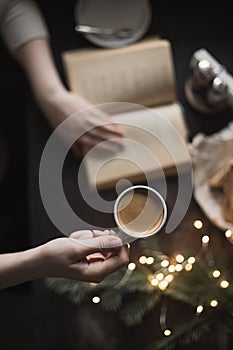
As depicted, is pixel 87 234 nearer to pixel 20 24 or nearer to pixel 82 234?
pixel 82 234

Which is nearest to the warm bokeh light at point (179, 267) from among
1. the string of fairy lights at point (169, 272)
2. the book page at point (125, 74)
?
the string of fairy lights at point (169, 272)

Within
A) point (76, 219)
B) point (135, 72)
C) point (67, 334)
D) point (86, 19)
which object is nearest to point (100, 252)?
point (76, 219)

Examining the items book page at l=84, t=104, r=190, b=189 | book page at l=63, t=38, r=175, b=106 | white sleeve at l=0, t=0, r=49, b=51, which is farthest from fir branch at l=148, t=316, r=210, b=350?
white sleeve at l=0, t=0, r=49, b=51

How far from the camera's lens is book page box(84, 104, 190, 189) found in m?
0.98

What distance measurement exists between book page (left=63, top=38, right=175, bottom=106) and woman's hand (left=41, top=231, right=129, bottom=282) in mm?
322

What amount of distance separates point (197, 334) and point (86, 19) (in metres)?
0.61

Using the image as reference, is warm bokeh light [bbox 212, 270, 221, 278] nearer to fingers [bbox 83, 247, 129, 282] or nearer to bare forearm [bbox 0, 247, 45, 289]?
fingers [bbox 83, 247, 129, 282]

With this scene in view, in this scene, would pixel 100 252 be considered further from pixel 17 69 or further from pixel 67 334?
pixel 17 69

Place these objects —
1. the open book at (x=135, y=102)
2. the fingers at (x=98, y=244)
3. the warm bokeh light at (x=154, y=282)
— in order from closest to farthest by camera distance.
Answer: the fingers at (x=98, y=244) → the warm bokeh light at (x=154, y=282) → the open book at (x=135, y=102)

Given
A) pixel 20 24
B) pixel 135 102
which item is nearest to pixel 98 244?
pixel 135 102

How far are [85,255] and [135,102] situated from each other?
357mm

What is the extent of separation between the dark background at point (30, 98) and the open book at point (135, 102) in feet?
0.13

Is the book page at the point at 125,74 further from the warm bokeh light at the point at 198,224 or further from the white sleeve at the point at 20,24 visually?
the warm bokeh light at the point at 198,224

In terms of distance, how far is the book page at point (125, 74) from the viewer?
103 cm
